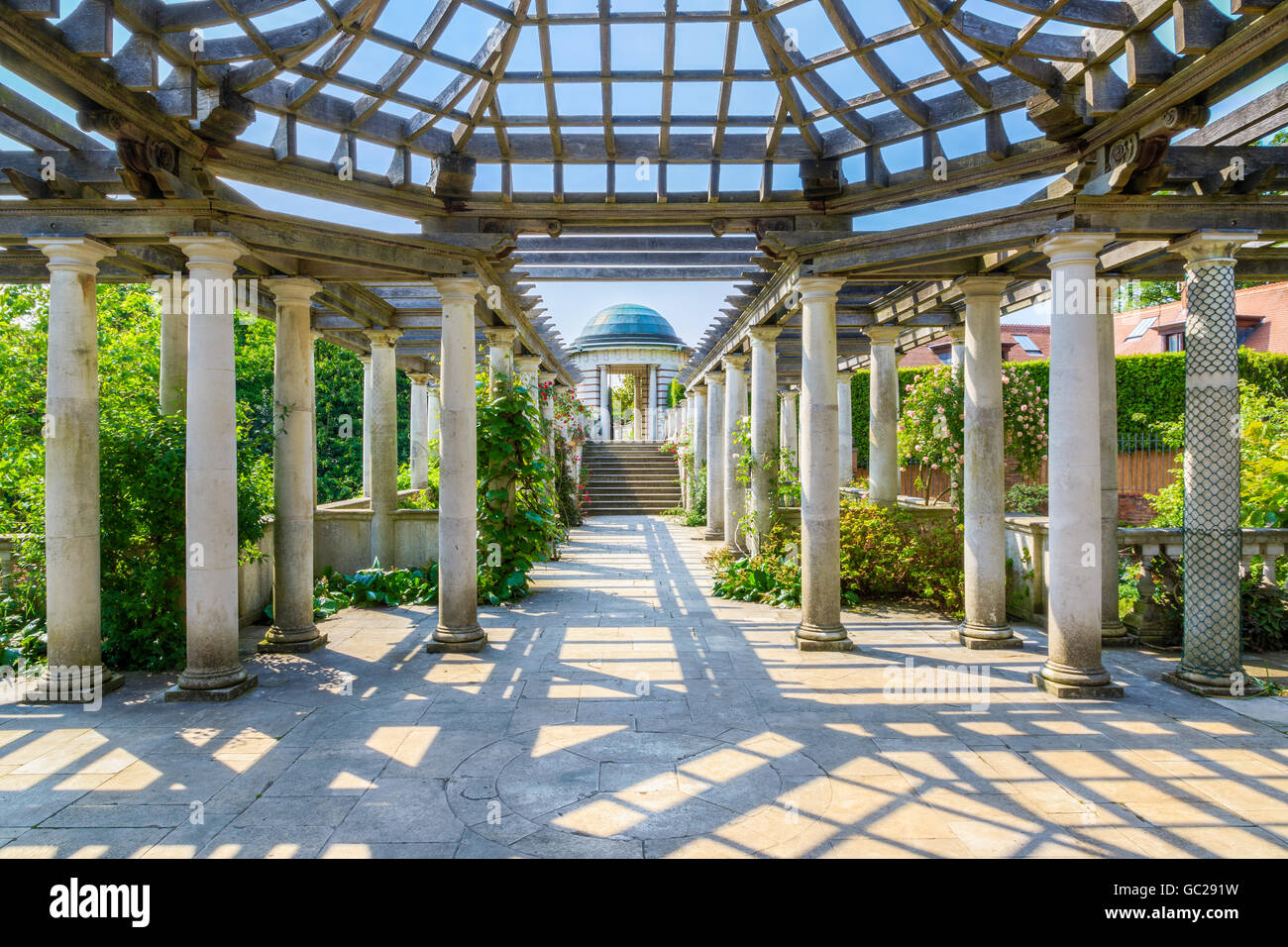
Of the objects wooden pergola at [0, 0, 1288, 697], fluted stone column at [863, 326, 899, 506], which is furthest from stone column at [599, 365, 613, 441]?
wooden pergola at [0, 0, 1288, 697]

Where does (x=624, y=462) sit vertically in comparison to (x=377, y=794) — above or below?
above

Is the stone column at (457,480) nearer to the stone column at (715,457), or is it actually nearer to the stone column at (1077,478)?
the stone column at (1077,478)

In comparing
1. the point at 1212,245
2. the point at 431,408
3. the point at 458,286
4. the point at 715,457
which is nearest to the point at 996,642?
the point at 1212,245

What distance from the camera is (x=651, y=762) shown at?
184 inches

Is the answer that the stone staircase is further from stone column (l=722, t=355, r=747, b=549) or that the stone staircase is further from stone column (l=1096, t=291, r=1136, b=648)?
stone column (l=1096, t=291, r=1136, b=648)

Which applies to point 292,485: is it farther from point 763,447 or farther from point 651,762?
point 763,447

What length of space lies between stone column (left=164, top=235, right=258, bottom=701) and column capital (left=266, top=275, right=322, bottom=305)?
1.32 m

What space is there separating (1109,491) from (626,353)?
23.9 meters

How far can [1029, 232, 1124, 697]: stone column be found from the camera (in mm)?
5898

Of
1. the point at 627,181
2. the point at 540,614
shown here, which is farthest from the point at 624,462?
the point at 627,181

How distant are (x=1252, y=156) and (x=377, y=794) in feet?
25.8

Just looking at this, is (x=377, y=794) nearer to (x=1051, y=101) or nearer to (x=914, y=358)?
(x=1051, y=101)

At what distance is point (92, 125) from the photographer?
5.09 meters

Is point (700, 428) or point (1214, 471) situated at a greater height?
point (700, 428)
